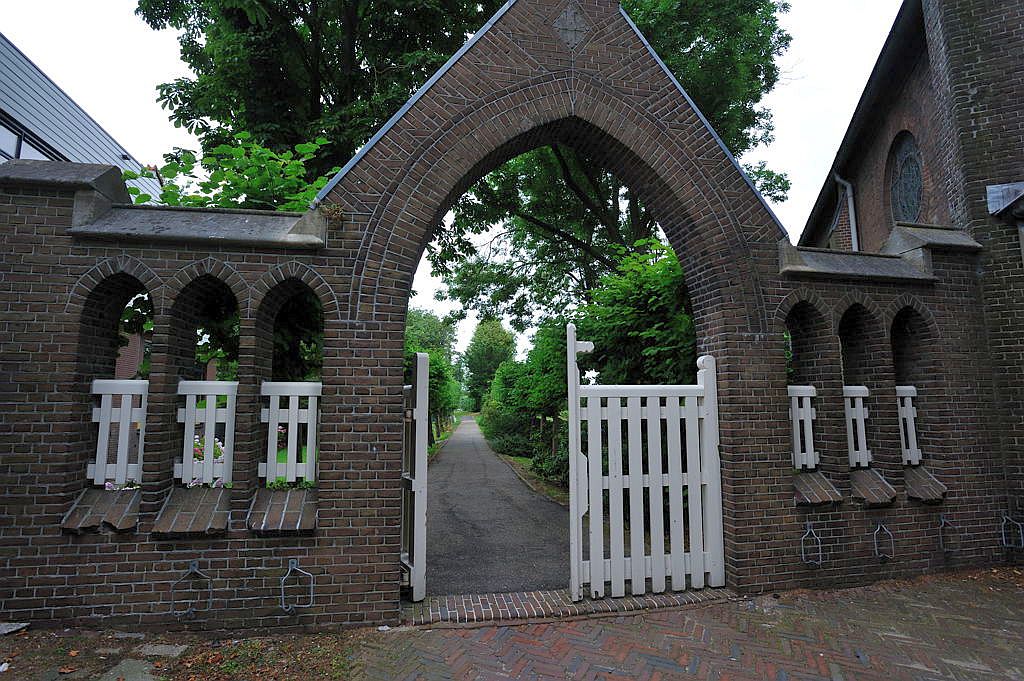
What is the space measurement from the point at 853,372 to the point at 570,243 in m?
11.2

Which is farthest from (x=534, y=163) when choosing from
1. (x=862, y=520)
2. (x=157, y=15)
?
(x=862, y=520)

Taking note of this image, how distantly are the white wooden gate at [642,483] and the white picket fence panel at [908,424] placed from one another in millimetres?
2327

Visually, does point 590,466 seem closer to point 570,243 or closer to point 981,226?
point 981,226

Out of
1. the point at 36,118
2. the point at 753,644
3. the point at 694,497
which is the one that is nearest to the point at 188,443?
the point at 694,497

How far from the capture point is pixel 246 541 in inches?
149

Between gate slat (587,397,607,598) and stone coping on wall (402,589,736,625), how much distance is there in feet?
0.63

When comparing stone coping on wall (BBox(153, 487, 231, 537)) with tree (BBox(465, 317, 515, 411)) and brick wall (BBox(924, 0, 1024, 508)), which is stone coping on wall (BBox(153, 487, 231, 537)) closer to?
brick wall (BBox(924, 0, 1024, 508))

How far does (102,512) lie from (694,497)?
198 inches

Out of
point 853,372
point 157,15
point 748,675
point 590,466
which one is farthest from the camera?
point 157,15

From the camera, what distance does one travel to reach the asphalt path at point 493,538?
16.7 feet

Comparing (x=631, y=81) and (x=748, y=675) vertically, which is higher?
(x=631, y=81)

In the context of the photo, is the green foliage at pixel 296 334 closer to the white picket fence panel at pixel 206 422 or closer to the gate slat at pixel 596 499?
the white picket fence panel at pixel 206 422

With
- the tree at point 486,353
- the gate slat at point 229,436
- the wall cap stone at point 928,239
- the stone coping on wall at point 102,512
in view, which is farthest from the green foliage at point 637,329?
the tree at point 486,353

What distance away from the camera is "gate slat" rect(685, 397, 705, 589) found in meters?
4.58
